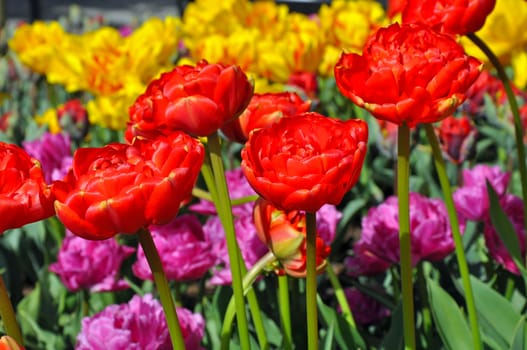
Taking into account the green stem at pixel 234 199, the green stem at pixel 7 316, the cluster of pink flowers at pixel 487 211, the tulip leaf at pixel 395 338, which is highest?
the green stem at pixel 7 316

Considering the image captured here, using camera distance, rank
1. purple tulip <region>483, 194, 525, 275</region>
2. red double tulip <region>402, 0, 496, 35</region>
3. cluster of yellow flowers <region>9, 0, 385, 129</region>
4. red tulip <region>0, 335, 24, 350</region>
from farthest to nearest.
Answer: cluster of yellow flowers <region>9, 0, 385, 129</region>
purple tulip <region>483, 194, 525, 275</region>
red double tulip <region>402, 0, 496, 35</region>
red tulip <region>0, 335, 24, 350</region>

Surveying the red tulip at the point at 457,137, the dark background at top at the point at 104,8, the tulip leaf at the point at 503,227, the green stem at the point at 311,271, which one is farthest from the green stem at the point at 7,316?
the dark background at top at the point at 104,8

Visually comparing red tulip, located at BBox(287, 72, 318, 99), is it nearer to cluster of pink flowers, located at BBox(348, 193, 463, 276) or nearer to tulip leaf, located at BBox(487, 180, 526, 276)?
cluster of pink flowers, located at BBox(348, 193, 463, 276)

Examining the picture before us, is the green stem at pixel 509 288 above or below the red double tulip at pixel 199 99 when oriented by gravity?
below

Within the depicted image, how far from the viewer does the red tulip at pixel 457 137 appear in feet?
5.46

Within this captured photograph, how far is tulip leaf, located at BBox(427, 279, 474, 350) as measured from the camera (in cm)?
106

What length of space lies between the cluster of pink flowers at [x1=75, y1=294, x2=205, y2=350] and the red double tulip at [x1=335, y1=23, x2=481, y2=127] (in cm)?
37

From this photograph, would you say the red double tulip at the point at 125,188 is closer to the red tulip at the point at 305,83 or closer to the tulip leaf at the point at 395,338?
the tulip leaf at the point at 395,338

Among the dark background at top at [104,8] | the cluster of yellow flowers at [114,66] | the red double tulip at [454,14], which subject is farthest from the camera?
the dark background at top at [104,8]

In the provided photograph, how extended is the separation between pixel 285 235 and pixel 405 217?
0.13 meters

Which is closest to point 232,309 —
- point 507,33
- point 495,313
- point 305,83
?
point 495,313

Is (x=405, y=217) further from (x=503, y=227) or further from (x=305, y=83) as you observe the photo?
(x=305, y=83)

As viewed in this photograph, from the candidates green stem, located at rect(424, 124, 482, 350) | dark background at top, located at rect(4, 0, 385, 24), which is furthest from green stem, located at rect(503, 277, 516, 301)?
dark background at top, located at rect(4, 0, 385, 24)

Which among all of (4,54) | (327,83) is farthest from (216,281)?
(4,54)
